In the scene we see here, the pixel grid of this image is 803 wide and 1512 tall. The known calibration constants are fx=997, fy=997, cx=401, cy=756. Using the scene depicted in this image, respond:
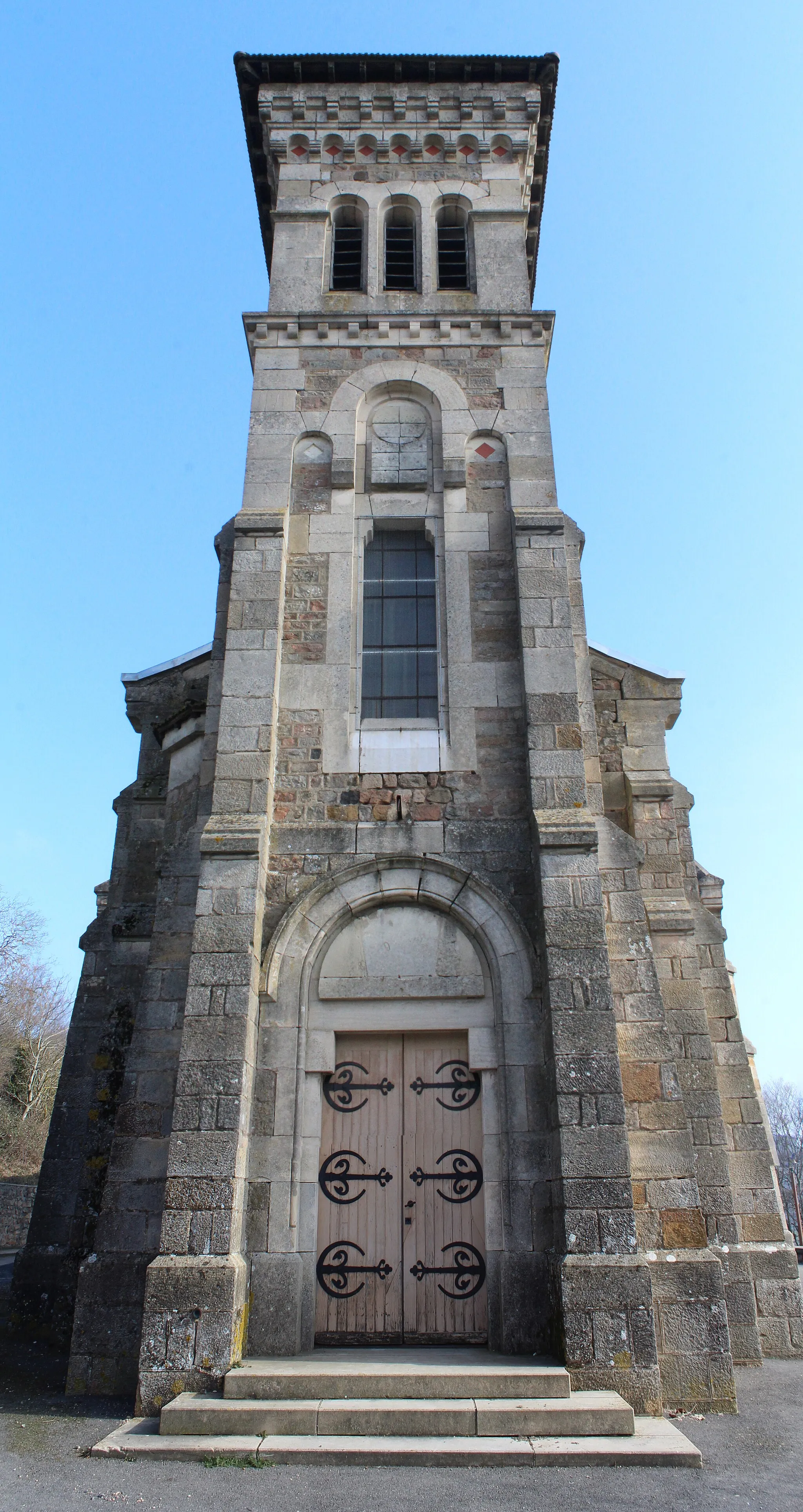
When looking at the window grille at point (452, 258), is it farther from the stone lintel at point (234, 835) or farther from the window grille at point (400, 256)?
the stone lintel at point (234, 835)

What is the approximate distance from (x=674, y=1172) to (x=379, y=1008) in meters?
2.57

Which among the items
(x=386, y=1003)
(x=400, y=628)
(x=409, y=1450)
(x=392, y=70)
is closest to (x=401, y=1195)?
(x=386, y=1003)

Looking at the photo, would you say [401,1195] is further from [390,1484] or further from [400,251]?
[400,251]

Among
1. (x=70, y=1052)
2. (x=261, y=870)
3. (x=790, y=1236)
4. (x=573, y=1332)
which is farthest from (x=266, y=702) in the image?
(x=790, y=1236)

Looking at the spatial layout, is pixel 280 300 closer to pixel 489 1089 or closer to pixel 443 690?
pixel 443 690

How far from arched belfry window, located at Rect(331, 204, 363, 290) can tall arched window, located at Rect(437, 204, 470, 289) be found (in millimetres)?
950

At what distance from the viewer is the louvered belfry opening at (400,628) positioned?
9391 millimetres

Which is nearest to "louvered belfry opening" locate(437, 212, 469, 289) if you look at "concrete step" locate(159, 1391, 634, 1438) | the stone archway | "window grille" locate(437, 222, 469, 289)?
"window grille" locate(437, 222, 469, 289)

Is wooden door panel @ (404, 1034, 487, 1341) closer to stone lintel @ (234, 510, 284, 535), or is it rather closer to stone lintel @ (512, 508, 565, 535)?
stone lintel @ (512, 508, 565, 535)

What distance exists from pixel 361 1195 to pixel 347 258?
34.1 feet

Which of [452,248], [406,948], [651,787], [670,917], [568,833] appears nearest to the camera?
[568,833]

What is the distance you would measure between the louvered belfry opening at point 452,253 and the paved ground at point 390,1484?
444 inches

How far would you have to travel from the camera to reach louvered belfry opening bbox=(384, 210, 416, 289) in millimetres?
11883

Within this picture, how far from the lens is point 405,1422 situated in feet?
19.2
